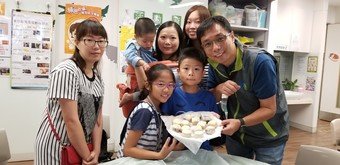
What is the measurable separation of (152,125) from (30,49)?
7.93ft

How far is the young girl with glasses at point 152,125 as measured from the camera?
1.33 meters

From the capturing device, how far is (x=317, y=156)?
156 centimetres

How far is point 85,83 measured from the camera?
143 cm

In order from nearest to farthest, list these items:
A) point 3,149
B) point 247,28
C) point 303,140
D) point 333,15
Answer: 1. point 3,149
2. point 247,28
3. point 303,140
4. point 333,15

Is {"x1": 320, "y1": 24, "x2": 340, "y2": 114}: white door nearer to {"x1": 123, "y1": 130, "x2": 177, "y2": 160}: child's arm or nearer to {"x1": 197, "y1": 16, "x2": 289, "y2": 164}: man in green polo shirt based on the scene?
{"x1": 197, "y1": 16, "x2": 289, "y2": 164}: man in green polo shirt

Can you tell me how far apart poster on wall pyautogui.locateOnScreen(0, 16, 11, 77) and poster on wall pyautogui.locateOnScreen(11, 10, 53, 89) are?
0.04m

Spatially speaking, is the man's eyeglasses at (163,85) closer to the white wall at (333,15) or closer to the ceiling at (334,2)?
the ceiling at (334,2)

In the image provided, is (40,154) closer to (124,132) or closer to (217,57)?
(124,132)

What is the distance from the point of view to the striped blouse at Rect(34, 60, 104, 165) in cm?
135

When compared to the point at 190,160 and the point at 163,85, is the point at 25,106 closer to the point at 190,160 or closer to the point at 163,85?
the point at 163,85

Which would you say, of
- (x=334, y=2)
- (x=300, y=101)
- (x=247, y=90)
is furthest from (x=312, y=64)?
(x=247, y=90)

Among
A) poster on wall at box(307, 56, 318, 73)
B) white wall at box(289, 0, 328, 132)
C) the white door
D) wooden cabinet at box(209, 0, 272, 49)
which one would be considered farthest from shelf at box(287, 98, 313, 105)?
wooden cabinet at box(209, 0, 272, 49)

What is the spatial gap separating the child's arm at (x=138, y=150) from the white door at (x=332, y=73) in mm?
5963

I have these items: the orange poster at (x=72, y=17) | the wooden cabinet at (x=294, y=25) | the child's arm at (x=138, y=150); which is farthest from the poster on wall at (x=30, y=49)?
the wooden cabinet at (x=294, y=25)
